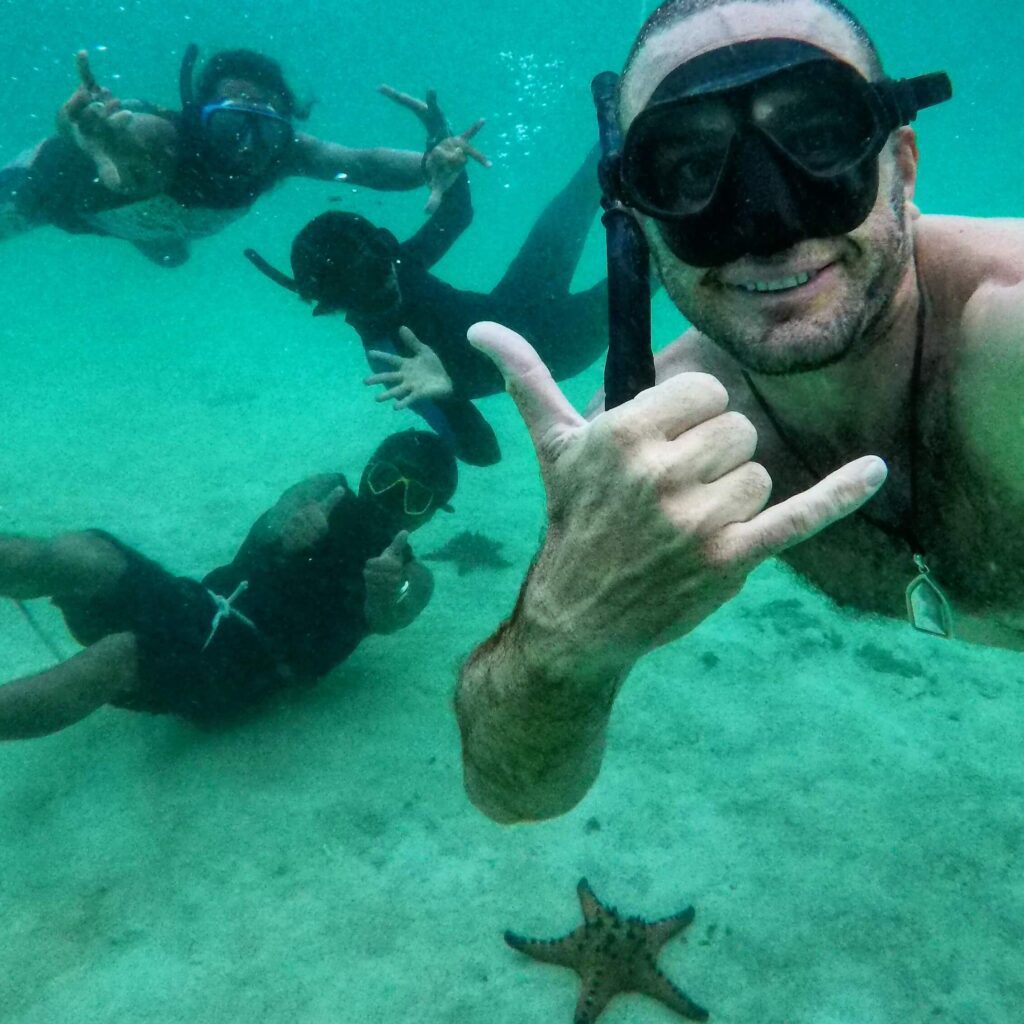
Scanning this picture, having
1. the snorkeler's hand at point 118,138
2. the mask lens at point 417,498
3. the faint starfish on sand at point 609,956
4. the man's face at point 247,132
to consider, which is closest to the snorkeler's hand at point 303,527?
the mask lens at point 417,498

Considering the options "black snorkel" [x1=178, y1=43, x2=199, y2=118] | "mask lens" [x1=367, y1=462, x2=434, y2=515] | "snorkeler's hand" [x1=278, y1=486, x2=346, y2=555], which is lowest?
"snorkeler's hand" [x1=278, y1=486, x2=346, y2=555]

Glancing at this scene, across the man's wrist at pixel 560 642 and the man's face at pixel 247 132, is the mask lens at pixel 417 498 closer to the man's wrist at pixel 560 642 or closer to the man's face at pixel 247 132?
the man's face at pixel 247 132

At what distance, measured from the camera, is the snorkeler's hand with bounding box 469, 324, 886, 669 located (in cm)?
139

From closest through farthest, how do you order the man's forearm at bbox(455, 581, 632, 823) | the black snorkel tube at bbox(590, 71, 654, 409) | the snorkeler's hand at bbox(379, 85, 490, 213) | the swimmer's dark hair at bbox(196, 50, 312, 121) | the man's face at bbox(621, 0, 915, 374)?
the man's forearm at bbox(455, 581, 632, 823)
the man's face at bbox(621, 0, 915, 374)
the black snorkel tube at bbox(590, 71, 654, 409)
the snorkeler's hand at bbox(379, 85, 490, 213)
the swimmer's dark hair at bbox(196, 50, 312, 121)

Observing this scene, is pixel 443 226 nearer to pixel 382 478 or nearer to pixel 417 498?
pixel 382 478

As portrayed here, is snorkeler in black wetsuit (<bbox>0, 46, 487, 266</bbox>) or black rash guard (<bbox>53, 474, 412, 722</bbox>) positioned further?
snorkeler in black wetsuit (<bbox>0, 46, 487, 266</bbox>)

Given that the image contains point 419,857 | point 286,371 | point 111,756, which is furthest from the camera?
point 286,371

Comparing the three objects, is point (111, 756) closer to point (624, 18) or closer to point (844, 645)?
point (844, 645)

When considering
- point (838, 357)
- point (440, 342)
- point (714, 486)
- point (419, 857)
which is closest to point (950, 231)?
point (838, 357)

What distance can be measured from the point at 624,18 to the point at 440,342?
176 feet

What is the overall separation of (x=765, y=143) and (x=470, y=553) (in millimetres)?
6604

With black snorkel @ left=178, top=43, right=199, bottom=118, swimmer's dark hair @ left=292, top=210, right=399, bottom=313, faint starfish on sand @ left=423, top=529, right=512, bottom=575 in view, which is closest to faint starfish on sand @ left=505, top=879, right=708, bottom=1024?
swimmer's dark hair @ left=292, top=210, right=399, bottom=313

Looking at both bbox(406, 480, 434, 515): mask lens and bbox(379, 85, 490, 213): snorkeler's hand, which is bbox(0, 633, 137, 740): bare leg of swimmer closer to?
bbox(406, 480, 434, 515): mask lens

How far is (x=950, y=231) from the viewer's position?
2.18 m
